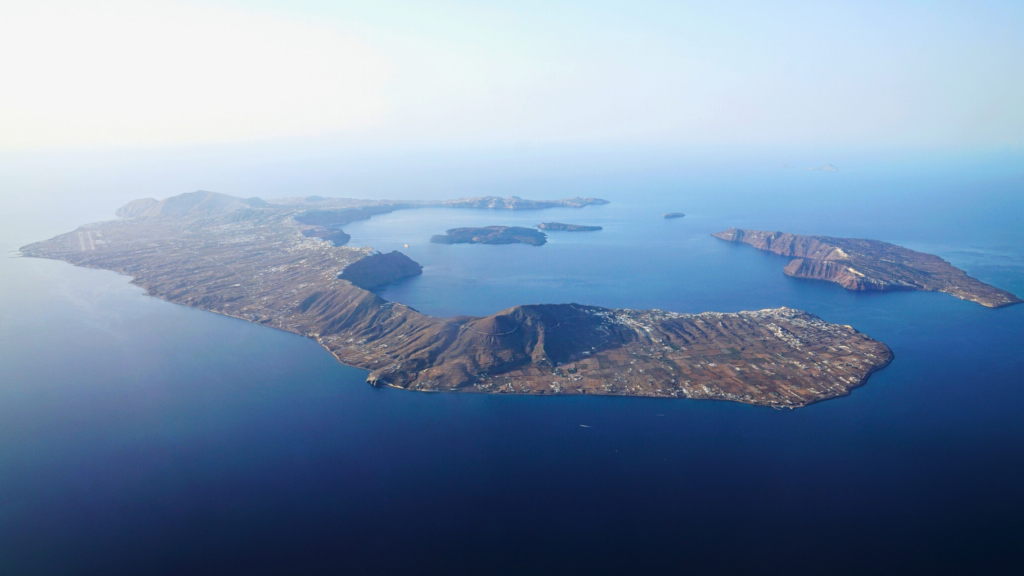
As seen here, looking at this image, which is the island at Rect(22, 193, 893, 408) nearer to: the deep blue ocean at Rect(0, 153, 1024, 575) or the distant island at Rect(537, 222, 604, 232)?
the deep blue ocean at Rect(0, 153, 1024, 575)

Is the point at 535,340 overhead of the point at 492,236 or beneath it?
beneath

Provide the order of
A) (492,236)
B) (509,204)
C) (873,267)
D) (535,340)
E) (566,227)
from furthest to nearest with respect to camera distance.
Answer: (509,204)
(566,227)
(492,236)
(873,267)
(535,340)

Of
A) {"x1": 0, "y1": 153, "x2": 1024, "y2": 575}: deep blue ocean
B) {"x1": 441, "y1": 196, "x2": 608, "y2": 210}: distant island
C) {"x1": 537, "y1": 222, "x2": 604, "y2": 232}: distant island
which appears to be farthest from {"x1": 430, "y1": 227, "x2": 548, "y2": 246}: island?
{"x1": 0, "y1": 153, "x2": 1024, "y2": 575}: deep blue ocean

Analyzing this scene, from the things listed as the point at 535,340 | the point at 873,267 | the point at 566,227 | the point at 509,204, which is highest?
the point at 509,204

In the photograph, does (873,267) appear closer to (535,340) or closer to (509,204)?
(535,340)

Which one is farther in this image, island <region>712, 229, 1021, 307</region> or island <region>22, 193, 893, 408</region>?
island <region>712, 229, 1021, 307</region>

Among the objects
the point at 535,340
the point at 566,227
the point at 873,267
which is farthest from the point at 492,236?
the point at 873,267
